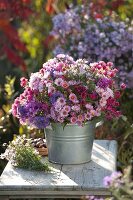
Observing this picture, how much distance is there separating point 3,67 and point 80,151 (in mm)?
5716

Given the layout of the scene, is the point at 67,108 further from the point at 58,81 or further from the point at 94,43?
the point at 94,43

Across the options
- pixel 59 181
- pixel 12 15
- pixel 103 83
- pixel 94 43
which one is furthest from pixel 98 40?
pixel 59 181

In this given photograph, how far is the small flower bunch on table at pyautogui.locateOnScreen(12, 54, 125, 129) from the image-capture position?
3.42m

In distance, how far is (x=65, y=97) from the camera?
3.45 metres

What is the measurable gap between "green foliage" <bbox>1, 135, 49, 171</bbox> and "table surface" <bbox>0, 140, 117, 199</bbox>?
3 cm

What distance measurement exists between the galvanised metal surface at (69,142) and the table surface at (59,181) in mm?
44

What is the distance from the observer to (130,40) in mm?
5719

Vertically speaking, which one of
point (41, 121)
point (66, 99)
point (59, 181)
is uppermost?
point (66, 99)

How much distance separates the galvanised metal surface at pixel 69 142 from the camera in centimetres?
353

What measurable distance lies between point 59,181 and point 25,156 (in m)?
0.33

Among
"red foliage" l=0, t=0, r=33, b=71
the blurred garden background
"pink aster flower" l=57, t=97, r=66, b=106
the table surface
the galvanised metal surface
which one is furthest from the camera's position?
"red foliage" l=0, t=0, r=33, b=71

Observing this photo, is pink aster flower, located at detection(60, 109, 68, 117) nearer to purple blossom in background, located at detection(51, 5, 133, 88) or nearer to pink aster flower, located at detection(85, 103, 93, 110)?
pink aster flower, located at detection(85, 103, 93, 110)

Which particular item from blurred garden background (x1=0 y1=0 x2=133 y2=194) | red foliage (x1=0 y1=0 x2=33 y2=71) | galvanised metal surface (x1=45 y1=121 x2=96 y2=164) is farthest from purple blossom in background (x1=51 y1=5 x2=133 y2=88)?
galvanised metal surface (x1=45 y1=121 x2=96 y2=164)

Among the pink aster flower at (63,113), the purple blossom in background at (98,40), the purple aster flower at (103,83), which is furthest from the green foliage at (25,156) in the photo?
the purple blossom in background at (98,40)
